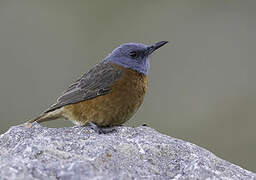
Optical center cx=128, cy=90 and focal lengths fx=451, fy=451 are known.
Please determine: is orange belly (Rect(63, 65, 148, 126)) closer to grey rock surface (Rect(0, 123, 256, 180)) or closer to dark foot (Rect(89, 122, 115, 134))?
dark foot (Rect(89, 122, 115, 134))

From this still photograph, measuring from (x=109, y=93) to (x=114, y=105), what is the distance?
217mm

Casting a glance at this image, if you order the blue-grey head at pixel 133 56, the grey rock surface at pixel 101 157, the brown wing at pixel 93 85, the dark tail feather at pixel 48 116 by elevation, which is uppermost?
the blue-grey head at pixel 133 56

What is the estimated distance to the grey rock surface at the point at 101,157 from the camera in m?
3.91

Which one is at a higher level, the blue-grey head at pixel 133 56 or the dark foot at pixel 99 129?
the blue-grey head at pixel 133 56

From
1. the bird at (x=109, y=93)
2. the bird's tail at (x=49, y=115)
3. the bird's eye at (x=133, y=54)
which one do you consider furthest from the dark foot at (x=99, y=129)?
the bird's eye at (x=133, y=54)

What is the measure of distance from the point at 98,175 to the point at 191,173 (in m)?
0.96

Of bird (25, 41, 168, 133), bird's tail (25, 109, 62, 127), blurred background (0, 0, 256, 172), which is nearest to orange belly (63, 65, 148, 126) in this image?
bird (25, 41, 168, 133)

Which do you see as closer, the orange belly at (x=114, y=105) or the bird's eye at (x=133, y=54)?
the orange belly at (x=114, y=105)

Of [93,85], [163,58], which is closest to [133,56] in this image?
[93,85]

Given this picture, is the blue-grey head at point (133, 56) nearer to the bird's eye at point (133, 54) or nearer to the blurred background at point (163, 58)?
the bird's eye at point (133, 54)

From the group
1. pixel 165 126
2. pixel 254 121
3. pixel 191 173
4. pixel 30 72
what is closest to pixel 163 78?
pixel 165 126

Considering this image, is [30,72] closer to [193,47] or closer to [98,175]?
[193,47]

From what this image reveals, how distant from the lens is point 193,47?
14.3m

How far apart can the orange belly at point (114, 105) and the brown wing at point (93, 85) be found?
0.09 metres
